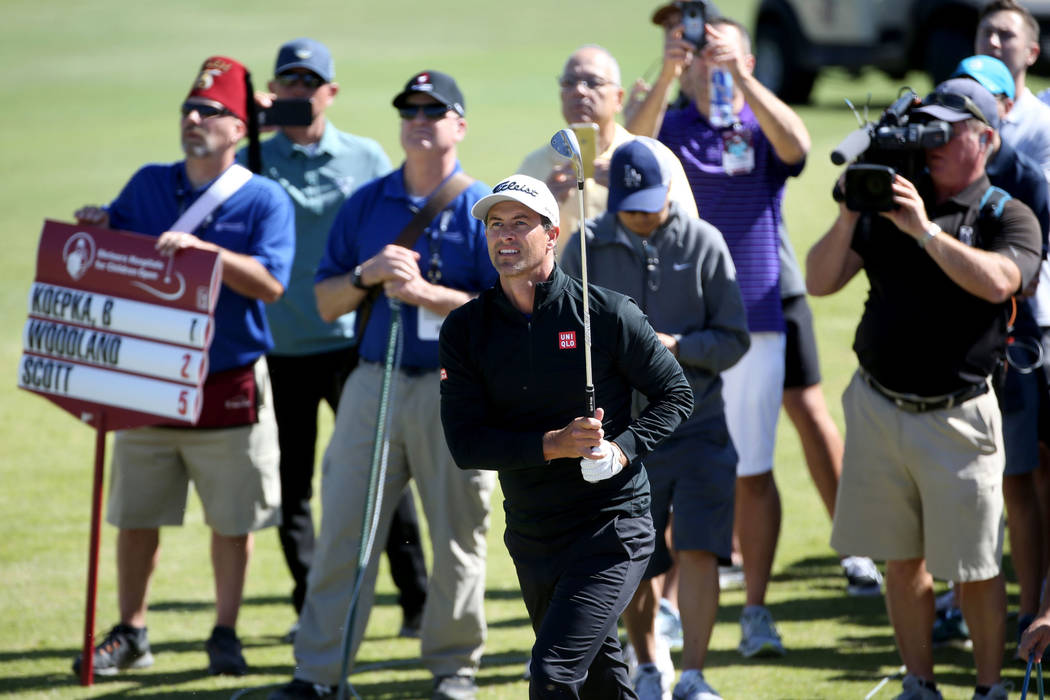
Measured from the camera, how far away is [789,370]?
7.28 meters

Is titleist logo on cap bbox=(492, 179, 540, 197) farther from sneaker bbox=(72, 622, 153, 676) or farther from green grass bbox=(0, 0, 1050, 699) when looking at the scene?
sneaker bbox=(72, 622, 153, 676)

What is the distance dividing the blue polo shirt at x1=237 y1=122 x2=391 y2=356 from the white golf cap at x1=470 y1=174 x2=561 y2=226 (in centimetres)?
268

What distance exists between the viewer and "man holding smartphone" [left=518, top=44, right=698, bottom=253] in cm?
641

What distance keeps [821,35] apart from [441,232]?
16738 millimetres

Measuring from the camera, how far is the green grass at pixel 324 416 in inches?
253

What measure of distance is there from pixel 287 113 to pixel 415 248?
1414mm

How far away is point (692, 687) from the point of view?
18.7 feet

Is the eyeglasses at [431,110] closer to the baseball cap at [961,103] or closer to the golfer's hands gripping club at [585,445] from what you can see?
the baseball cap at [961,103]

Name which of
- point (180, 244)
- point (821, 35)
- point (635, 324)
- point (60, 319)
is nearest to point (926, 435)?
point (635, 324)

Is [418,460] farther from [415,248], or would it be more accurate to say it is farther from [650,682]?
[650,682]

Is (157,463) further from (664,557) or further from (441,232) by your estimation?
(664,557)

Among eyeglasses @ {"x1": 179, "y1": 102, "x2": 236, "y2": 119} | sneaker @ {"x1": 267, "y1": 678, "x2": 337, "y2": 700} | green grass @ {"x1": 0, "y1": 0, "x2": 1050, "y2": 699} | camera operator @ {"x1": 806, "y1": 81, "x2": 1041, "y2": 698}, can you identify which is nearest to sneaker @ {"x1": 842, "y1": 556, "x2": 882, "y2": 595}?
green grass @ {"x1": 0, "y1": 0, "x2": 1050, "y2": 699}

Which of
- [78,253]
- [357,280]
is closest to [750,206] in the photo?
[357,280]

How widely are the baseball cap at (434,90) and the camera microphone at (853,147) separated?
166cm
